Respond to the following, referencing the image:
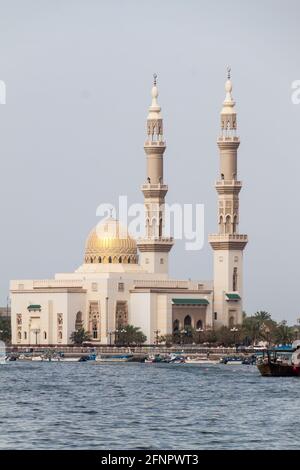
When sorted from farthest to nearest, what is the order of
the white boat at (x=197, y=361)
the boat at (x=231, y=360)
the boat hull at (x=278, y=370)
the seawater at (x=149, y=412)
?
the white boat at (x=197, y=361), the boat at (x=231, y=360), the boat hull at (x=278, y=370), the seawater at (x=149, y=412)

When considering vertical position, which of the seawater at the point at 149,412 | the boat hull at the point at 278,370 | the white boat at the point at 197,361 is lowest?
the seawater at the point at 149,412

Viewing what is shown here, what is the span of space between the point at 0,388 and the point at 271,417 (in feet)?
114

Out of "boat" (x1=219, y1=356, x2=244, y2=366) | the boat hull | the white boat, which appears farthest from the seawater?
the white boat

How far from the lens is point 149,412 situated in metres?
92.4

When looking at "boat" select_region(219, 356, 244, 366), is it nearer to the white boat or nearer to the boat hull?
the white boat

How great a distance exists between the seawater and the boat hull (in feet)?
3.36

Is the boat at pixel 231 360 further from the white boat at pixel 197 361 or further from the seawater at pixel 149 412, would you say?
the seawater at pixel 149 412

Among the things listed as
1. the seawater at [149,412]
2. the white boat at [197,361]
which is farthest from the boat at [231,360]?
the seawater at [149,412]

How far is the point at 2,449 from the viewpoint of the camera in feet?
235

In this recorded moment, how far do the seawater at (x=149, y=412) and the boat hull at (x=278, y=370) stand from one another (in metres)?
1.02

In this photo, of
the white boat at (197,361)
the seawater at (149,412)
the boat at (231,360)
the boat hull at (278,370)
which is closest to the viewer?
the seawater at (149,412)

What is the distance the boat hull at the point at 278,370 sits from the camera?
142m
